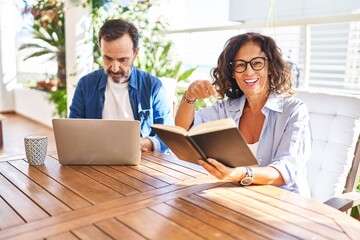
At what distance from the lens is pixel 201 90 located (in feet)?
5.60

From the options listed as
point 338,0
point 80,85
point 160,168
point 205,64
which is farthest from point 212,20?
point 160,168

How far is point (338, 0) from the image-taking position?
24.7 feet

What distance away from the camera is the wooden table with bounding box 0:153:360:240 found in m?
0.97

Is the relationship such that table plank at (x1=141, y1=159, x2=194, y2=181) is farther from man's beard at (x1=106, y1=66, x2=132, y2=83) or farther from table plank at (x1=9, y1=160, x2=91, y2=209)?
man's beard at (x1=106, y1=66, x2=132, y2=83)

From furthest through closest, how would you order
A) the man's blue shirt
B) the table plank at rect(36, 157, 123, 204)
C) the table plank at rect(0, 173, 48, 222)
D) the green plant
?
the green plant
the man's blue shirt
the table plank at rect(36, 157, 123, 204)
the table plank at rect(0, 173, 48, 222)

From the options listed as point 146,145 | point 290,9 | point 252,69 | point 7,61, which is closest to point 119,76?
point 146,145

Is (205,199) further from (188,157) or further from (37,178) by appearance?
(37,178)

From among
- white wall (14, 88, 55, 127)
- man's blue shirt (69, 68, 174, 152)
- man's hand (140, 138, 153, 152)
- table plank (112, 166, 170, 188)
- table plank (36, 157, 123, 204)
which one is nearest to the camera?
table plank (36, 157, 123, 204)

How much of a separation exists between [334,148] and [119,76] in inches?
46.5

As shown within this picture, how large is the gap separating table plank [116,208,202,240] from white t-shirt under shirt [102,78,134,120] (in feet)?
3.66

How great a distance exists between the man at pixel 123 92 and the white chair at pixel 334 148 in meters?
0.79

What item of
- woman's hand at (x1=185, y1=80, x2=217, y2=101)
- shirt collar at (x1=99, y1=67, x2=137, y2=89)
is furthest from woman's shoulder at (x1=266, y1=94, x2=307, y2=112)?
shirt collar at (x1=99, y1=67, x2=137, y2=89)

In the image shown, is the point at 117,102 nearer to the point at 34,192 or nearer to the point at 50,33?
the point at 34,192

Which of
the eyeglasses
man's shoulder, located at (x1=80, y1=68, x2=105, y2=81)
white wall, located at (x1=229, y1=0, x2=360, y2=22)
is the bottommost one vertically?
man's shoulder, located at (x1=80, y1=68, x2=105, y2=81)
